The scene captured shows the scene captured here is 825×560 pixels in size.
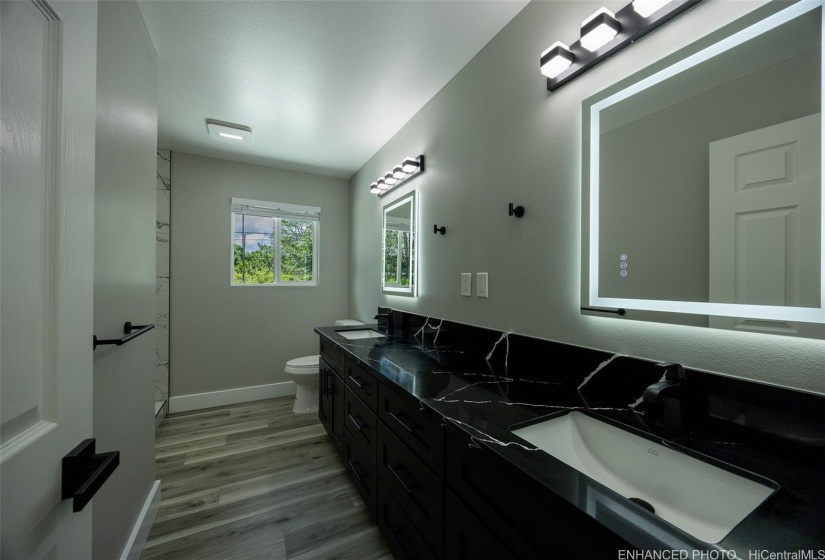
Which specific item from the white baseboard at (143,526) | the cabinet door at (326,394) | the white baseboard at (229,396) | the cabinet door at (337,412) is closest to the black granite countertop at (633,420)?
the cabinet door at (337,412)

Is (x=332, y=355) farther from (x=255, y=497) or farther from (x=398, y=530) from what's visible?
(x=398, y=530)

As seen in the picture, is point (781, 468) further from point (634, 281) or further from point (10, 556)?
point (10, 556)

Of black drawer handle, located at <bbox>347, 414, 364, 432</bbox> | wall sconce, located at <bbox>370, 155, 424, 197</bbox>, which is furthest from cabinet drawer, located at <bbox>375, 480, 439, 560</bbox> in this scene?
wall sconce, located at <bbox>370, 155, 424, 197</bbox>

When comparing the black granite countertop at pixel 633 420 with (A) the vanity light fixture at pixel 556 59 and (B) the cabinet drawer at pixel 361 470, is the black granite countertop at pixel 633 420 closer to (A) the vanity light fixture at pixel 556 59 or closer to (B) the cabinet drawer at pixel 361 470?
(B) the cabinet drawer at pixel 361 470

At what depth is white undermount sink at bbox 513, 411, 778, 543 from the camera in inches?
25.7

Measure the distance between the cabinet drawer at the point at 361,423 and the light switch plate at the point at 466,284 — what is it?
2.69 ft

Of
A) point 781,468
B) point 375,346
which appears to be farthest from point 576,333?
point 375,346

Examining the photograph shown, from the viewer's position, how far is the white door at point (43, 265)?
1.40ft

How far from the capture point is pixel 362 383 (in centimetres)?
165

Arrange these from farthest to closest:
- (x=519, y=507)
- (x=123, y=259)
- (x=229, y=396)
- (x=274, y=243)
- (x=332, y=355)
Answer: (x=274, y=243) → (x=229, y=396) → (x=332, y=355) → (x=123, y=259) → (x=519, y=507)

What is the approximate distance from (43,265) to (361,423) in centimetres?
146

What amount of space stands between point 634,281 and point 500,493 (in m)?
0.80

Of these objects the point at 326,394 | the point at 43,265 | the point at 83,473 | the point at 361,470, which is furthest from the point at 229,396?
the point at 43,265

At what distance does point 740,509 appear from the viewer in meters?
0.64
